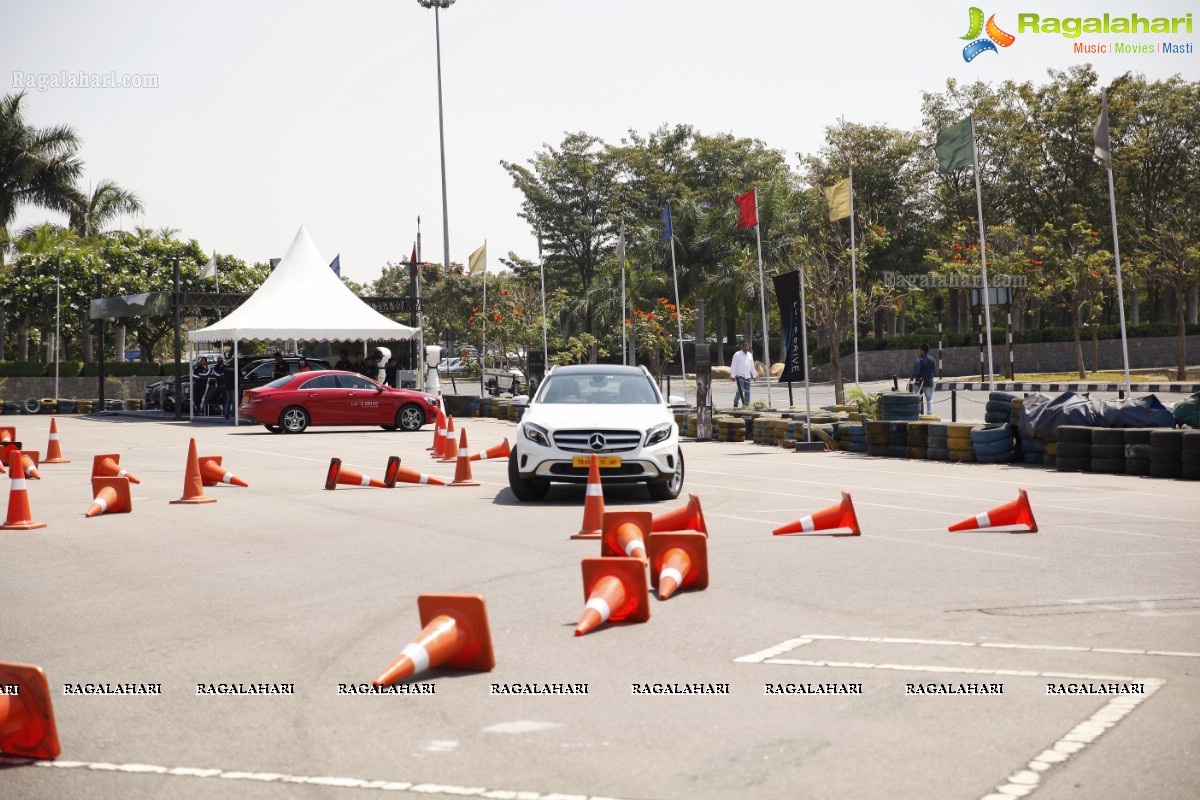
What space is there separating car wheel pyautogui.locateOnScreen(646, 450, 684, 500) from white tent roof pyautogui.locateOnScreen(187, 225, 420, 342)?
1995 cm

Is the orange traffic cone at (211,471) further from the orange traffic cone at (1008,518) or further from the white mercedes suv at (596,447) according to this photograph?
the orange traffic cone at (1008,518)

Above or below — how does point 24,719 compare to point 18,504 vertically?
below

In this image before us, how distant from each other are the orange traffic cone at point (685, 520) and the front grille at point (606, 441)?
3373 mm

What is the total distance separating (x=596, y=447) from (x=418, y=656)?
301 inches

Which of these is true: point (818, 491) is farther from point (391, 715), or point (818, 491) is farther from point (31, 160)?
point (31, 160)

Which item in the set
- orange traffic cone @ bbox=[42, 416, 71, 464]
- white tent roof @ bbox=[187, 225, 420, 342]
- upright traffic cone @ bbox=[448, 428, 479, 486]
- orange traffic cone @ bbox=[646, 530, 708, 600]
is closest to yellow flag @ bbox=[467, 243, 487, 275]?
white tent roof @ bbox=[187, 225, 420, 342]

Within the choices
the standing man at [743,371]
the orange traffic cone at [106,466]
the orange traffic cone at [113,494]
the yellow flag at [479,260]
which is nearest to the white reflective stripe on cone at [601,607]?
the orange traffic cone at [113,494]

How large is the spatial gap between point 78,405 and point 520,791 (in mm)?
40572

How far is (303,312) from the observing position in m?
32.9

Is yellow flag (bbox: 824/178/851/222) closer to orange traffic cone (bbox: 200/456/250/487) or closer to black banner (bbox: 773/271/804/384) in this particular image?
black banner (bbox: 773/271/804/384)

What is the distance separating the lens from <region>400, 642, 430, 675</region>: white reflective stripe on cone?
553 centimetres

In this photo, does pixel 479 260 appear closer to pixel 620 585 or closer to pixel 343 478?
pixel 343 478

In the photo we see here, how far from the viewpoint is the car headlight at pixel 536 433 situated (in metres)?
13.2

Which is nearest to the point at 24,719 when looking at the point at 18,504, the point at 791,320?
Answer: the point at 18,504
